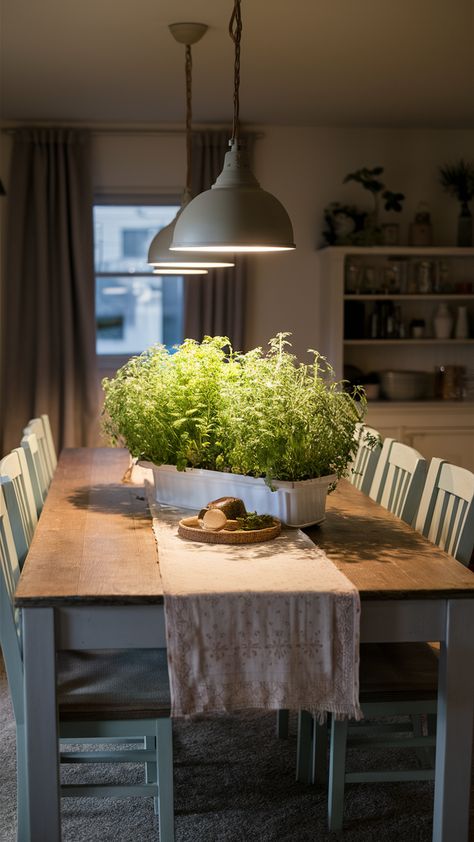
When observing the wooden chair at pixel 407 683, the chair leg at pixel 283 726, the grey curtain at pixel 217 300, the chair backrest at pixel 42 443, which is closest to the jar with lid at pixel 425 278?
the grey curtain at pixel 217 300

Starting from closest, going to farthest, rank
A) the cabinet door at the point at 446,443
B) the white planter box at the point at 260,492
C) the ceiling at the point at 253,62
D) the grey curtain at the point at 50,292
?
the white planter box at the point at 260,492 < the ceiling at the point at 253,62 < the grey curtain at the point at 50,292 < the cabinet door at the point at 446,443

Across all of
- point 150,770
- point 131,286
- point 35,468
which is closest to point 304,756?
point 150,770

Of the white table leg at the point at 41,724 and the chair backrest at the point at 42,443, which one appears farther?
the chair backrest at the point at 42,443

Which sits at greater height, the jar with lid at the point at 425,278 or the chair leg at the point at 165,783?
the jar with lid at the point at 425,278

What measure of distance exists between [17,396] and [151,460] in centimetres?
347

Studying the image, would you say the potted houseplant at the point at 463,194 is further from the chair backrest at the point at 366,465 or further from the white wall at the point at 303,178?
the chair backrest at the point at 366,465

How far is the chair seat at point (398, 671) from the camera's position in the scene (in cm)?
231

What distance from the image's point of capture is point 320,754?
8.98 ft

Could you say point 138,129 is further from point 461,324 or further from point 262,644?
point 262,644

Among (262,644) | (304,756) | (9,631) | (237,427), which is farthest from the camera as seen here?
(304,756)

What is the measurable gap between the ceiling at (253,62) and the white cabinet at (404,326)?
0.86 meters

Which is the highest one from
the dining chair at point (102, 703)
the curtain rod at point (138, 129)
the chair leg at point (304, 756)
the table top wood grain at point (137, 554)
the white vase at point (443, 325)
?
the curtain rod at point (138, 129)

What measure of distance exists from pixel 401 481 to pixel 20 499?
1265 mm

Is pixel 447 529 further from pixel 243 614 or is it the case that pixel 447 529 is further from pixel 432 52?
pixel 432 52
